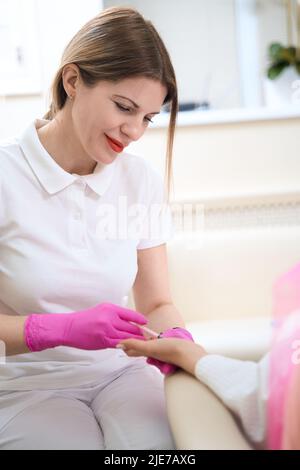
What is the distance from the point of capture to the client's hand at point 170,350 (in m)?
0.76

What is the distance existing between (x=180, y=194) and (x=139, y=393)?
1.09 m

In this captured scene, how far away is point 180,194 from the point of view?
→ 1.91 m

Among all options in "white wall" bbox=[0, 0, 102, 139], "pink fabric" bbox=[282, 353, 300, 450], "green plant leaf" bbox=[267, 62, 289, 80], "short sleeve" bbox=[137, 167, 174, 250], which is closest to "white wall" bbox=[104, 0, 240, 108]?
"green plant leaf" bbox=[267, 62, 289, 80]

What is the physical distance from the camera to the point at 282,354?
24.3 inches

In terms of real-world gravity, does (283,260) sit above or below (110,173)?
below

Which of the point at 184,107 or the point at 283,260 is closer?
Result: the point at 283,260

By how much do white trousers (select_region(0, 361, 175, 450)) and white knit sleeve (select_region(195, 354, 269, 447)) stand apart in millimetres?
124

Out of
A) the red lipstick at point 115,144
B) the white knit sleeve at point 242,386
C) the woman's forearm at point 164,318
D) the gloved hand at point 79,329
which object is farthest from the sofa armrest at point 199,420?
the red lipstick at point 115,144

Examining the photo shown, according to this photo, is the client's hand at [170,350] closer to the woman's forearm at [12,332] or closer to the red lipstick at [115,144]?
the woman's forearm at [12,332]

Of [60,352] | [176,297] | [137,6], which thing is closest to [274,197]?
[176,297]

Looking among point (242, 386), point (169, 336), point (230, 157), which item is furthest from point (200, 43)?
point (242, 386)

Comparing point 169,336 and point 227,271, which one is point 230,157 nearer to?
point 227,271

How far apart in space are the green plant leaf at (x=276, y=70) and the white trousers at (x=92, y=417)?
1.31 meters
